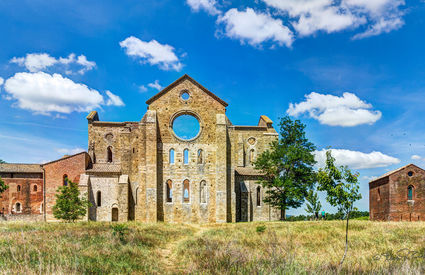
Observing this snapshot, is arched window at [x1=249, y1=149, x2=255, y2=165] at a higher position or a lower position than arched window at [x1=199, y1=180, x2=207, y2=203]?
higher

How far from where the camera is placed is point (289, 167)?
28.9 metres

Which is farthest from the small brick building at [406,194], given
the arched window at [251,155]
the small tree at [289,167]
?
the arched window at [251,155]

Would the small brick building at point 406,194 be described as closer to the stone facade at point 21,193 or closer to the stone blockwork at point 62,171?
the stone blockwork at point 62,171

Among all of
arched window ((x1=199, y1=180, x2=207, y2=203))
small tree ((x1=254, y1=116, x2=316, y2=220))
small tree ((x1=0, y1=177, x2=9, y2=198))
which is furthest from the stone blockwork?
small tree ((x1=254, y1=116, x2=316, y2=220))

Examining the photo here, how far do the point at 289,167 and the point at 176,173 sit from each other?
10926mm

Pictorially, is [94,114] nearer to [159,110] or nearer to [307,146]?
[159,110]

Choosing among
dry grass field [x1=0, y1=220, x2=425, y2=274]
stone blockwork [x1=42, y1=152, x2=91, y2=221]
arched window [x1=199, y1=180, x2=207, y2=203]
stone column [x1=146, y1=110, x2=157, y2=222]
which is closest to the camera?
dry grass field [x1=0, y1=220, x2=425, y2=274]

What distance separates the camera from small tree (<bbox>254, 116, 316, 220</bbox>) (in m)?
28.1

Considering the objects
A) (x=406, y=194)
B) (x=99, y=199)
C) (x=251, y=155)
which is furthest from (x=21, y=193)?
(x=406, y=194)

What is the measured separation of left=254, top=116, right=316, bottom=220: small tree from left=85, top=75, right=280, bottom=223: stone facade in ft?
9.93

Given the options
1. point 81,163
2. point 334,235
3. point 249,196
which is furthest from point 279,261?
point 81,163

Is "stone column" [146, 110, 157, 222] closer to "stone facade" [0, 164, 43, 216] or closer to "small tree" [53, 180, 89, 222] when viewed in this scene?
"small tree" [53, 180, 89, 222]

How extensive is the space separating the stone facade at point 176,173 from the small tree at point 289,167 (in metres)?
3.03

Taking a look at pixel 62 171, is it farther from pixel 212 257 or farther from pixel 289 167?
pixel 212 257
